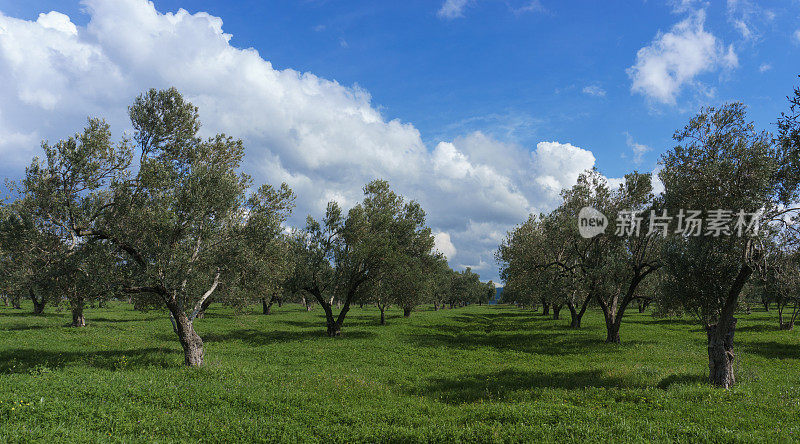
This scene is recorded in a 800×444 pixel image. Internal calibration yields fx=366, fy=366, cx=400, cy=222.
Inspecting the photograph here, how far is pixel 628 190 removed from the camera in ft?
120

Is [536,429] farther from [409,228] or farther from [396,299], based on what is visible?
[396,299]

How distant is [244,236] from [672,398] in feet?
81.1

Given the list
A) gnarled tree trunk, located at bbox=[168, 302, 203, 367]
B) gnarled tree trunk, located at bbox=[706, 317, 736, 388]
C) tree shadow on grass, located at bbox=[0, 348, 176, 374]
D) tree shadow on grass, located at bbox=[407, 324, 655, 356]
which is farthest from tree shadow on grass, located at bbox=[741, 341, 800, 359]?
tree shadow on grass, located at bbox=[0, 348, 176, 374]

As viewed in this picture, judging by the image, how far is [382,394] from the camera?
59.4ft

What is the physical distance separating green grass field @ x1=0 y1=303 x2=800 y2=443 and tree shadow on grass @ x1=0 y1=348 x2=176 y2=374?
117mm

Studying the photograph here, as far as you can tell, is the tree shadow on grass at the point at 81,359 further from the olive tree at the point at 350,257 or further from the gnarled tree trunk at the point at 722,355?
the gnarled tree trunk at the point at 722,355

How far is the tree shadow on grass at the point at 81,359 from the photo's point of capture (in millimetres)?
20469

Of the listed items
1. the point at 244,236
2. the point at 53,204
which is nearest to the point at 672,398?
the point at 244,236

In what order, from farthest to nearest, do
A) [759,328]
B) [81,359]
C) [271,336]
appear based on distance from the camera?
[759,328] → [271,336] → [81,359]

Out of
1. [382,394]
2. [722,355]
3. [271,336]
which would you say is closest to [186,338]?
[382,394]

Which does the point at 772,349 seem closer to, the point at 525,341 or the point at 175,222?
the point at 525,341

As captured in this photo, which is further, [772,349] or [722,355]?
[772,349]

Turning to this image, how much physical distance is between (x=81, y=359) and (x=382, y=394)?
19687mm

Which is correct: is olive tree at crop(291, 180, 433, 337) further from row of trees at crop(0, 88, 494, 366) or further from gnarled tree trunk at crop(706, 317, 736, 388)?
gnarled tree trunk at crop(706, 317, 736, 388)
